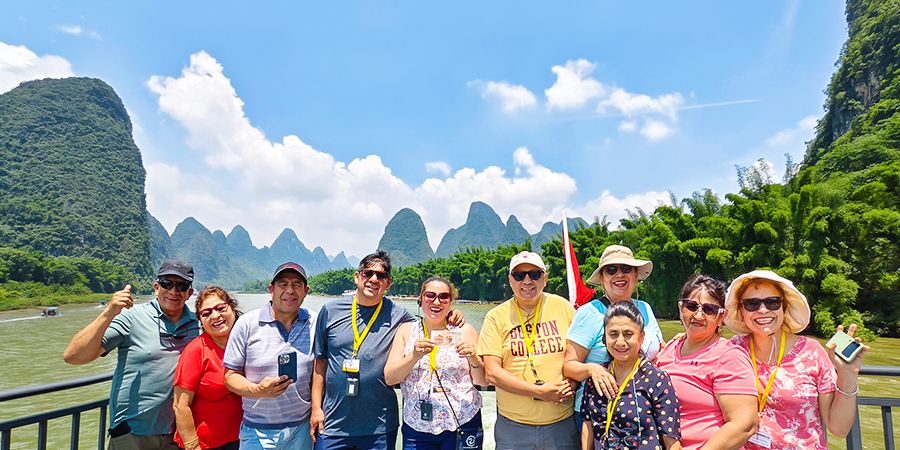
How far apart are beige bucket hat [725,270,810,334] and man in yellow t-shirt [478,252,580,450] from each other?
33.2 inches

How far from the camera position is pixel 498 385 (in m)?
2.35

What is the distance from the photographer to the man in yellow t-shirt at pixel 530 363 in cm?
231

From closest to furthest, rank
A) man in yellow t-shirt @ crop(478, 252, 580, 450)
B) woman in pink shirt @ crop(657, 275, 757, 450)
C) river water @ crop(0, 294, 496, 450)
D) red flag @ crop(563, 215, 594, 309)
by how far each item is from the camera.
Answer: woman in pink shirt @ crop(657, 275, 757, 450) < man in yellow t-shirt @ crop(478, 252, 580, 450) < red flag @ crop(563, 215, 594, 309) < river water @ crop(0, 294, 496, 450)

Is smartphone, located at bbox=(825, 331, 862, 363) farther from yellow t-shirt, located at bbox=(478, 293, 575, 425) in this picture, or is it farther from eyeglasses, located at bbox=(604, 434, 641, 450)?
yellow t-shirt, located at bbox=(478, 293, 575, 425)

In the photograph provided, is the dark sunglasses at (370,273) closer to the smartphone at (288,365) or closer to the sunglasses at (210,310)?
the smartphone at (288,365)

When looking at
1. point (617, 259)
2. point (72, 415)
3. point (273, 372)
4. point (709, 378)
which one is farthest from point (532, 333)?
point (72, 415)

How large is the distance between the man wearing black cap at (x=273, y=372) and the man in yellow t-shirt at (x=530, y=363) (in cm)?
109

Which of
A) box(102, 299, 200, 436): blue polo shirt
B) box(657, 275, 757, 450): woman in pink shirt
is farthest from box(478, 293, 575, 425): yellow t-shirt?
box(102, 299, 200, 436): blue polo shirt

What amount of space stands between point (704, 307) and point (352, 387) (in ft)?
6.44

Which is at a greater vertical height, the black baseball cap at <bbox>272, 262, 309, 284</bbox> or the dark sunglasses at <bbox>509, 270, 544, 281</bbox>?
the black baseball cap at <bbox>272, 262, 309, 284</bbox>

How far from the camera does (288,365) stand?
2.22 meters

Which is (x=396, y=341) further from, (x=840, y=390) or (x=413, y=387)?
(x=840, y=390)

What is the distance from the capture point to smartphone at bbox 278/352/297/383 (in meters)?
2.21

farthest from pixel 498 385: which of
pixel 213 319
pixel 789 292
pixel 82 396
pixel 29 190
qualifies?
pixel 29 190
